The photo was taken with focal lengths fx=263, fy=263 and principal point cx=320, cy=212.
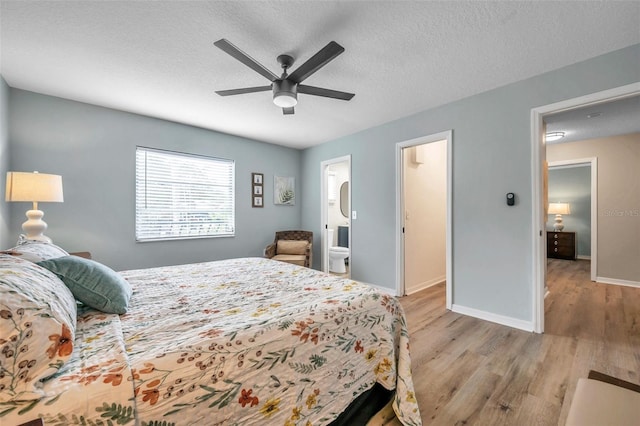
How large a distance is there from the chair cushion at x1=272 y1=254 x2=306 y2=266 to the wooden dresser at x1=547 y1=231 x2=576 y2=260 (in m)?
5.95

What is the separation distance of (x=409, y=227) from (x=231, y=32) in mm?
3149

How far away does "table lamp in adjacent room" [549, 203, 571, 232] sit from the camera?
6.02m

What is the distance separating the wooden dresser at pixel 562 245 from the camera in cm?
590

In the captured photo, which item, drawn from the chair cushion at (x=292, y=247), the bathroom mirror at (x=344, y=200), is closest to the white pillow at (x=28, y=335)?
the chair cushion at (x=292, y=247)

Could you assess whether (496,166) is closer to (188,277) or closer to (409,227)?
(409,227)

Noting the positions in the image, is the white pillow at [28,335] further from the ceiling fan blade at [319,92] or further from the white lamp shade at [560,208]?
the white lamp shade at [560,208]

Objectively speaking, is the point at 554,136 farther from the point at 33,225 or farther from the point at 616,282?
the point at 33,225

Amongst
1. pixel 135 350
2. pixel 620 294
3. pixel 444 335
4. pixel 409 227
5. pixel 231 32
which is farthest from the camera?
pixel 409 227

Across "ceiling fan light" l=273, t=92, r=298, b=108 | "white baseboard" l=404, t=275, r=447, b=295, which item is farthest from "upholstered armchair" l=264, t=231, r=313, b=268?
"ceiling fan light" l=273, t=92, r=298, b=108

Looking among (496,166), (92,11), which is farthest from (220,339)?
(496,166)

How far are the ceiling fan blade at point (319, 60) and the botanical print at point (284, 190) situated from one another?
9.76 ft

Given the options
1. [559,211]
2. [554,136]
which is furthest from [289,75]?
[559,211]

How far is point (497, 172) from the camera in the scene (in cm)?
279

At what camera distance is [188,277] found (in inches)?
79.4
